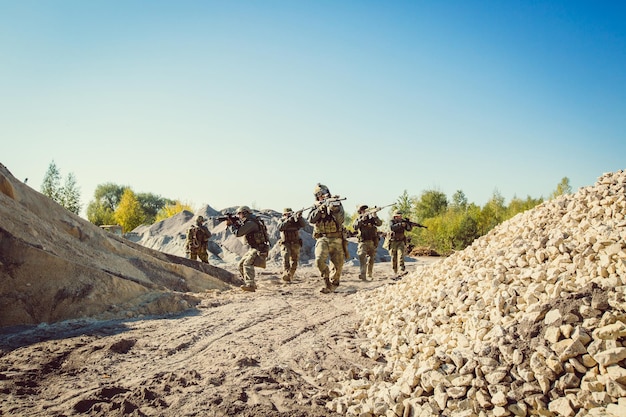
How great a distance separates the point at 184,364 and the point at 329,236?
14.6 feet

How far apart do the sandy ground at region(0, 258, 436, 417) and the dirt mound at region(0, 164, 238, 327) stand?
402 mm

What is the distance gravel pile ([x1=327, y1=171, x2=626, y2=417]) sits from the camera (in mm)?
2441

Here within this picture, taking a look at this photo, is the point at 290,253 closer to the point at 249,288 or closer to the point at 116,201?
the point at 249,288

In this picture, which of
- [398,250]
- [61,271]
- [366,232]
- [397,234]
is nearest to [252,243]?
[366,232]

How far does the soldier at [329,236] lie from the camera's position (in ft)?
25.1

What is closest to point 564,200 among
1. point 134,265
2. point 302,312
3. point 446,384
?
point 446,384

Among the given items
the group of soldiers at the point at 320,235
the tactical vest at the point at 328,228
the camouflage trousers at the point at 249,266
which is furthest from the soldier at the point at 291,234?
the tactical vest at the point at 328,228

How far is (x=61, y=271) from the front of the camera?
5.53m

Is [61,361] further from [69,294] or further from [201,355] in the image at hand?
[69,294]

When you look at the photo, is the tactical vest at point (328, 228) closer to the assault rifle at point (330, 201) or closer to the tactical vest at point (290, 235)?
the assault rifle at point (330, 201)

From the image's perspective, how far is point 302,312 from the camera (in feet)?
18.9

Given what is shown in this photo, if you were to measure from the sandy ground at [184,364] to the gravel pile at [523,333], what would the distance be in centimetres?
40

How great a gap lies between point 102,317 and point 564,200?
6.03 meters

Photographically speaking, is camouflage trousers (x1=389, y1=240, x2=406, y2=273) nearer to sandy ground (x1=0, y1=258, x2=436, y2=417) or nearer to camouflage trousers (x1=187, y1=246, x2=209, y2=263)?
camouflage trousers (x1=187, y1=246, x2=209, y2=263)
